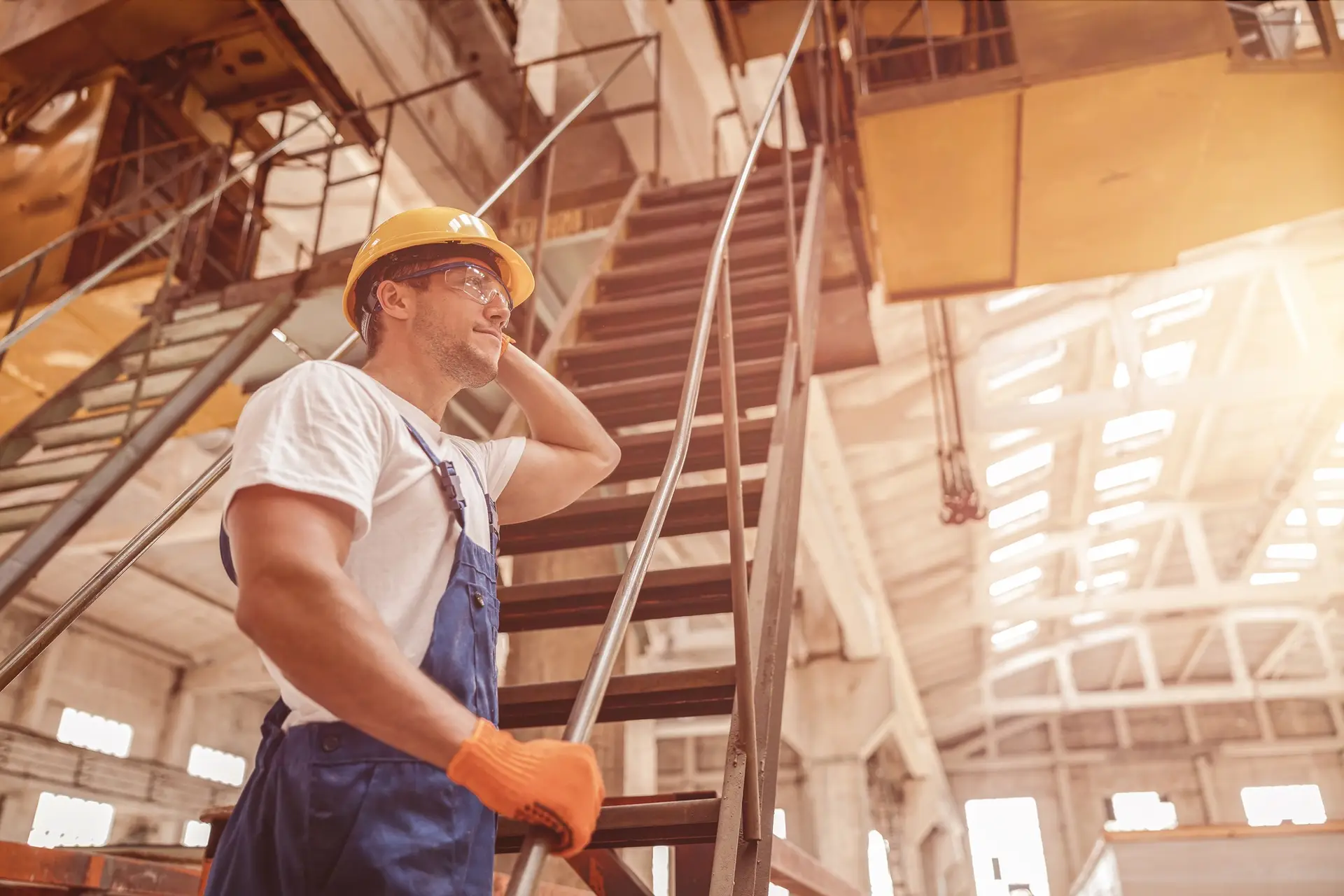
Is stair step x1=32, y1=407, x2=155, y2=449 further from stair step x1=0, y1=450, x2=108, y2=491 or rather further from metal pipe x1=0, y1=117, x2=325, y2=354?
metal pipe x1=0, y1=117, x2=325, y2=354

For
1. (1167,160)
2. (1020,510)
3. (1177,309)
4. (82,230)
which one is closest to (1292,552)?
(1020,510)

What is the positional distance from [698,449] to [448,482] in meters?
2.21

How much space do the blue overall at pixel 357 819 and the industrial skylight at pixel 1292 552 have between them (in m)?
25.4

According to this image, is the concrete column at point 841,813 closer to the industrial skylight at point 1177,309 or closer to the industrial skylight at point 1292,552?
the industrial skylight at point 1177,309

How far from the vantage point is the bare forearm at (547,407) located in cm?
232

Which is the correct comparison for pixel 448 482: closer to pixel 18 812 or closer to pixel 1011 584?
pixel 18 812

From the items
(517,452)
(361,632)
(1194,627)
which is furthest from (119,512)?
(1194,627)

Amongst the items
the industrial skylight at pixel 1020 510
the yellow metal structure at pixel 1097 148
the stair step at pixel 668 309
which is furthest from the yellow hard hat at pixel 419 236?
the industrial skylight at pixel 1020 510

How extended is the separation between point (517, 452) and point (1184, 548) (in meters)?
25.4

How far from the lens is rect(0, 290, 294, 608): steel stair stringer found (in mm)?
4551

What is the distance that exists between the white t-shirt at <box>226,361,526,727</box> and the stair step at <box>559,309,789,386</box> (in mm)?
2822

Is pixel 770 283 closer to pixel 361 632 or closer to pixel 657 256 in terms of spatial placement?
pixel 657 256

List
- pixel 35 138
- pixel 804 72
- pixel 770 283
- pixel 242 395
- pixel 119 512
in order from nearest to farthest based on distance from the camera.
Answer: pixel 770 283
pixel 242 395
pixel 35 138
pixel 804 72
pixel 119 512

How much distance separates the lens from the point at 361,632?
1257 mm
